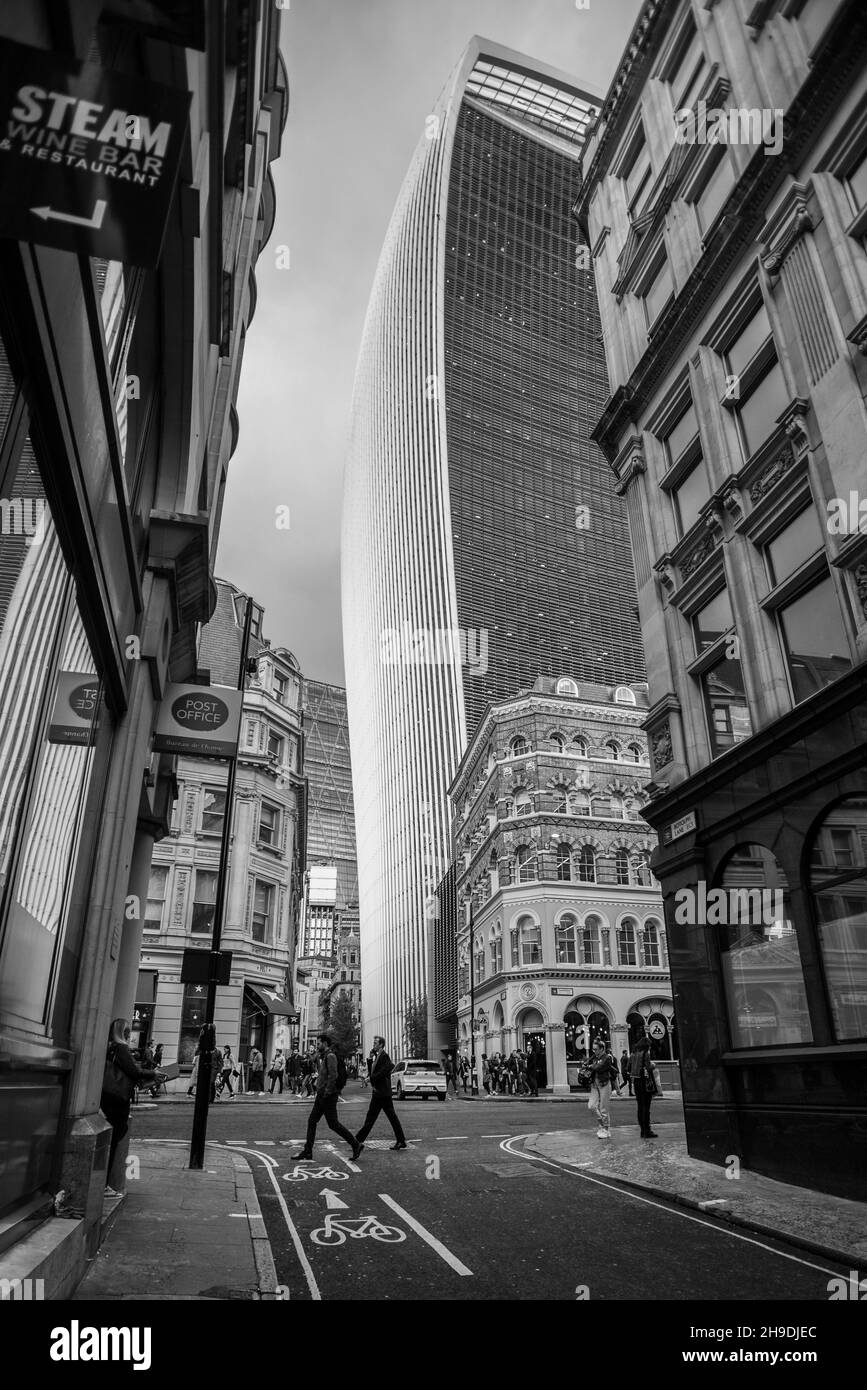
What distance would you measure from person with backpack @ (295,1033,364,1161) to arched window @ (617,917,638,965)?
1595 inches

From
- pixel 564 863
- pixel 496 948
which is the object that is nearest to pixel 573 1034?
pixel 496 948

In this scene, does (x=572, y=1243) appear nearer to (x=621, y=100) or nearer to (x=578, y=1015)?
(x=621, y=100)

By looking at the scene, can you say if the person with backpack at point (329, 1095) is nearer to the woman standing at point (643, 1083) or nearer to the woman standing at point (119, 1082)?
the woman standing at point (119, 1082)

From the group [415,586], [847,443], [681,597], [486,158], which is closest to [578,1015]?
[681,597]

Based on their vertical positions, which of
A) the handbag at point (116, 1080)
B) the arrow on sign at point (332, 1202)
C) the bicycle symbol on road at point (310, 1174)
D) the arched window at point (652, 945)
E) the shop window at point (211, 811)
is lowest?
the arrow on sign at point (332, 1202)

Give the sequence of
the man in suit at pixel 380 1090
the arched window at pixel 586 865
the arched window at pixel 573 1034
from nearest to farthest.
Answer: the man in suit at pixel 380 1090 < the arched window at pixel 573 1034 < the arched window at pixel 586 865

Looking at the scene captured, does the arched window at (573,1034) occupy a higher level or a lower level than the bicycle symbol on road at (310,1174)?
higher

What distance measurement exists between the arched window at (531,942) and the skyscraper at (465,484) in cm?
4676

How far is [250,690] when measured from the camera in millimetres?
43094

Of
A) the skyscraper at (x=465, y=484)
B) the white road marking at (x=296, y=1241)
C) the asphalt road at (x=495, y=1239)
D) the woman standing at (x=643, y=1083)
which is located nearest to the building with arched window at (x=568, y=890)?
the woman standing at (x=643, y=1083)

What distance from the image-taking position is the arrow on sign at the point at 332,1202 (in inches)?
368

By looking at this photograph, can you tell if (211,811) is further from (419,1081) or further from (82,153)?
(82,153)

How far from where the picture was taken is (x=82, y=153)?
2.65 meters

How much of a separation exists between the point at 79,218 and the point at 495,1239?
851 cm
